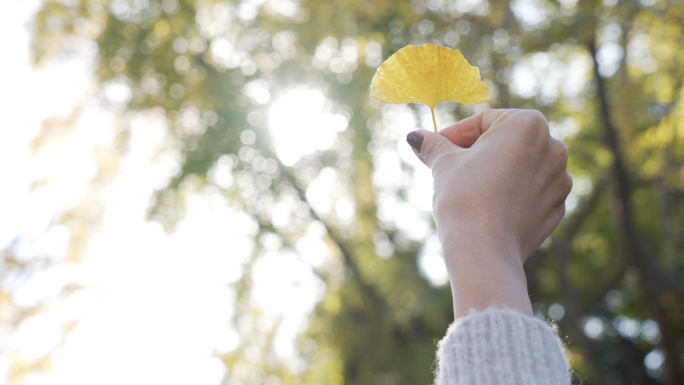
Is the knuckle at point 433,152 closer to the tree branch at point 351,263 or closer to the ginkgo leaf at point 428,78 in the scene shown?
the ginkgo leaf at point 428,78

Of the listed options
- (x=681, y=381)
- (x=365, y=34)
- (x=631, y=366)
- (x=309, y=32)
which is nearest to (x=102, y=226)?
(x=309, y=32)

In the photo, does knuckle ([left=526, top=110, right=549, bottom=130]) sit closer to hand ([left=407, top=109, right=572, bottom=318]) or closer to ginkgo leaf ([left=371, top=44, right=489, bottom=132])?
hand ([left=407, top=109, right=572, bottom=318])

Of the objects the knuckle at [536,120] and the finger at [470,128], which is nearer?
the knuckle at [536,120]

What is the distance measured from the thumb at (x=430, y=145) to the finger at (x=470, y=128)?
107 mm

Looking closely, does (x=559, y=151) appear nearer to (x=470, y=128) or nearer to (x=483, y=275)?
(x=470, y=128)

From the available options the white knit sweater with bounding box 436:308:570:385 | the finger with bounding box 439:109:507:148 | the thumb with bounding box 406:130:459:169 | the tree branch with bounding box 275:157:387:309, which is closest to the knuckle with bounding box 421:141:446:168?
the thumb with bounding box 406:130:459:169

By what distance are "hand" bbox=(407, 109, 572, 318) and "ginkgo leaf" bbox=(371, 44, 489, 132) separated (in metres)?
0.10

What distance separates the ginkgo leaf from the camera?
108 cm

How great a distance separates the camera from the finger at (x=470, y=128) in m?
1.08

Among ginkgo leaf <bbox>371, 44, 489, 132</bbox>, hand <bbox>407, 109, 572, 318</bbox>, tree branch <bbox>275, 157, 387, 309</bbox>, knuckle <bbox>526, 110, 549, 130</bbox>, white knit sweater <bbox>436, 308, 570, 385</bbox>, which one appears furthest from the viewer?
tree branch <bbox>275, 157, 387, 309</bbox>

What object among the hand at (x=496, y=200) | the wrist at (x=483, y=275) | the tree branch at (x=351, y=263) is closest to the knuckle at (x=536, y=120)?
the hand at (x=496, y=200)

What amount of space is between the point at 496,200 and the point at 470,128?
325mm

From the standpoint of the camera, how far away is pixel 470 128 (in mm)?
1140

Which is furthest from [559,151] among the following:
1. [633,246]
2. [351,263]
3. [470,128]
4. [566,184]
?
[351,263]
